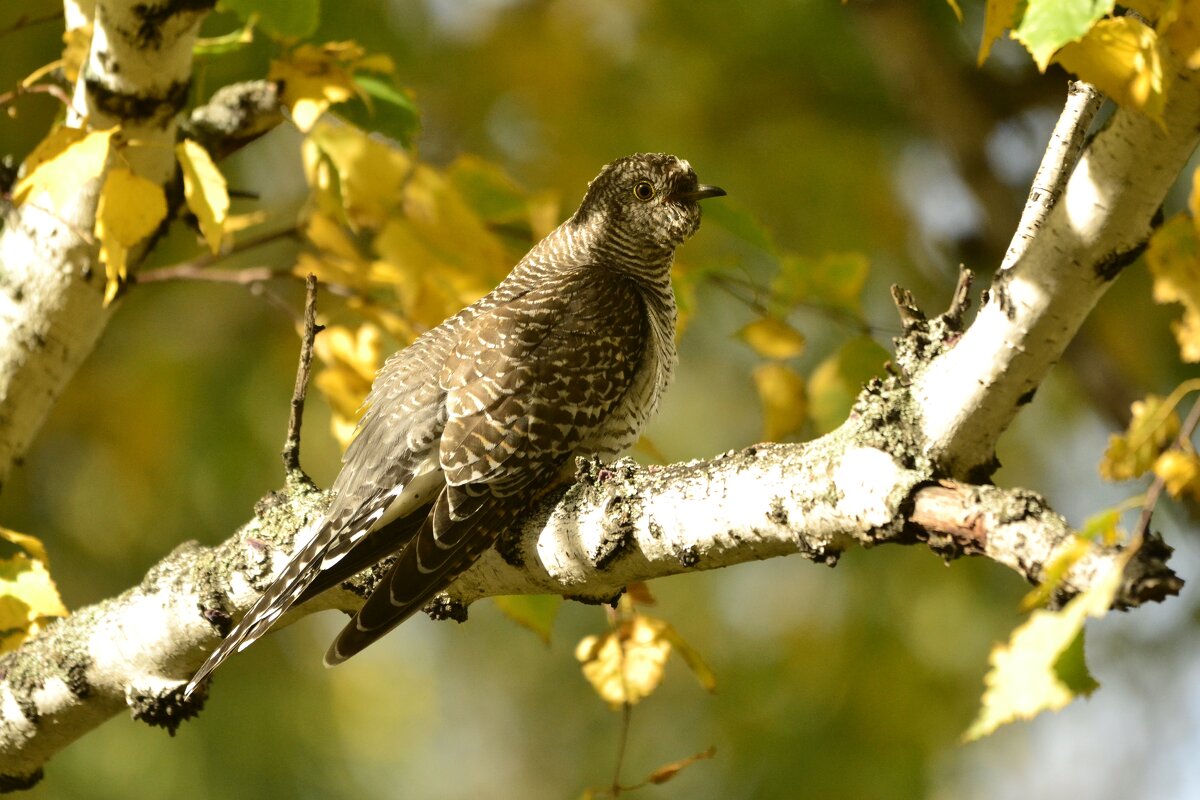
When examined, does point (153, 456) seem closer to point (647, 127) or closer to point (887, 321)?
point (647, 127)

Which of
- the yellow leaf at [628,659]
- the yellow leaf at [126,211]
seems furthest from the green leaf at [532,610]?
the yellow leaf at [126,211]

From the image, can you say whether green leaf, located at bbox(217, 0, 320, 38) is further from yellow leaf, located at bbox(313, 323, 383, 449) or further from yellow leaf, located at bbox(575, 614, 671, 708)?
yellow leaf, located at bbox(575, 614, 671, 708)

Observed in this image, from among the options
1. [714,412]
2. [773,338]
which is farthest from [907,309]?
[714,412]

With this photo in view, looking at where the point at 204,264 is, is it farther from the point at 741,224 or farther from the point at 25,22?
the point at 741,224

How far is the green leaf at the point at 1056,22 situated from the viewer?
4.50ft

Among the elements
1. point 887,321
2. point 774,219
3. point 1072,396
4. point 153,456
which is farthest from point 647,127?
point 153,456

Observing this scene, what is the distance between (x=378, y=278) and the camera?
335 cm

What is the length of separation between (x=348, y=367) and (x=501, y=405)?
621 millimetres

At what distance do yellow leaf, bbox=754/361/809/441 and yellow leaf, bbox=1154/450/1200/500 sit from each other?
1855 millimetres

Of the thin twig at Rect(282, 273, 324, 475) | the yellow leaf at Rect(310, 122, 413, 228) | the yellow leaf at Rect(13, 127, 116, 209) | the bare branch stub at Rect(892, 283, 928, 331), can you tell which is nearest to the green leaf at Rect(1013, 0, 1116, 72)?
the bare branch stub at Rect(892, 283, 928, 331)

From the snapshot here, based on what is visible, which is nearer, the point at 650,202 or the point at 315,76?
the point at 315,76

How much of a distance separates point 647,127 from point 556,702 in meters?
3.48

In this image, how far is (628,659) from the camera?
2924 mm

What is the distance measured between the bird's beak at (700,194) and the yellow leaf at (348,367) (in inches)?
37.6
